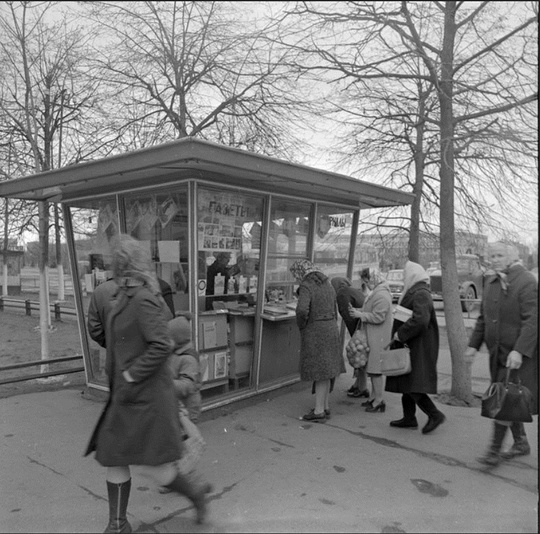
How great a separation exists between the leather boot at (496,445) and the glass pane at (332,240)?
3.16 m

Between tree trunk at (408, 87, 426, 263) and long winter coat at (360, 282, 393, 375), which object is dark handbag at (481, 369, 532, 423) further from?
tree trunk at (408, 87, 426, 263)

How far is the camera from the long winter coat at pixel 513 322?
3.13 meters

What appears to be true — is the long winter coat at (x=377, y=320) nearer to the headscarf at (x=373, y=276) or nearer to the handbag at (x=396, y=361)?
the headscarf at (x=373, y=276)

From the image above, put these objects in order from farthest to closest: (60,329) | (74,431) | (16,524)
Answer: (60,329), (74,431), (16,524)

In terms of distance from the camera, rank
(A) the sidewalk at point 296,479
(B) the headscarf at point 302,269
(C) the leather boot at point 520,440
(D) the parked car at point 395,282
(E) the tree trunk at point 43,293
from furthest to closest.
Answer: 1. (D) the parked car at point 395,282
2. (E) the tree trunk at point 43,293
3. (B) the headscarf at point 302,269
4. (C) the leather boot at point 520,440
5. (A) the sidewalk at point 296,479

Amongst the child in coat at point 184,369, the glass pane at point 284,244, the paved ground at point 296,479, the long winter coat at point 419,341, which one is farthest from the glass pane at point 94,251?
the long winter coat at point 419,341

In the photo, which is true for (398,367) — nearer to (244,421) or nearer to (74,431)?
(244,421)

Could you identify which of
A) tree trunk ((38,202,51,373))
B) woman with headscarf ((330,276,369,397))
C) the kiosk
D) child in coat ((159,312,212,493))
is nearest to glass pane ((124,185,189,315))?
the kiosk

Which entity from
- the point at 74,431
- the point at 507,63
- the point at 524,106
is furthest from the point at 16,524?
the point at 507,63

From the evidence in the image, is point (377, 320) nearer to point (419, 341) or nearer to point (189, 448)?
point (419, 341)

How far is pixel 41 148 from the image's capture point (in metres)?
9.23

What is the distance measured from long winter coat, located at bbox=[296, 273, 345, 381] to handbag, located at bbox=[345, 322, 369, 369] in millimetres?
398

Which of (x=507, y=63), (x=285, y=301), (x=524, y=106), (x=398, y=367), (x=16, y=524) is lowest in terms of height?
(x=16, y=524)

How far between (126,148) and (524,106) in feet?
24.2
